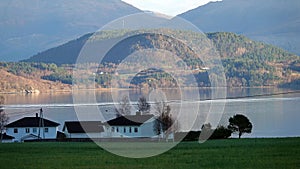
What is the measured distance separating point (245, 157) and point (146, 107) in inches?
2525

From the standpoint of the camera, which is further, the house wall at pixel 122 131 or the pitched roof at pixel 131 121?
the pitched roof at pixel 131 121

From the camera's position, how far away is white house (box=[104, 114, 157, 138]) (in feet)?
198

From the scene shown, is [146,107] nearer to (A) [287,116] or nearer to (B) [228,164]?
(A) [287,116]

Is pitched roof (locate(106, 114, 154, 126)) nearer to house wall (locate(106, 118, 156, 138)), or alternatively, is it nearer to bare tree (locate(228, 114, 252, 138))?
house wall (locate(106, 118, 156, 138))

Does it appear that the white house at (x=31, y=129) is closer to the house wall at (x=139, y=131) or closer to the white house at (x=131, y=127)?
the white house at (x=131, y=127)

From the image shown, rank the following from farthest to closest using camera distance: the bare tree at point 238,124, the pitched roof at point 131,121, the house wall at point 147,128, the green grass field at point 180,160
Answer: the pitched roof at point 131,121 < the house wall at point 147,128 < the bare tree at point 238,124 < the green grass field at point 180,160

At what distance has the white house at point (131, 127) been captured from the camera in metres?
60.4

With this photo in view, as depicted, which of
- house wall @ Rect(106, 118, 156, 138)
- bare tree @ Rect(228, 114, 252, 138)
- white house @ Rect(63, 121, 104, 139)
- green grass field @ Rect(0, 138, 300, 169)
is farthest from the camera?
white house @ Rect(63, 121, 104, 139)

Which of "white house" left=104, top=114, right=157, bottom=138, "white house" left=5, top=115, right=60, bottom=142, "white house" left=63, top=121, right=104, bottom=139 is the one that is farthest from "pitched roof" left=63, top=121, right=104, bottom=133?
"white house" left=5, top=115, right=60, bottom=142

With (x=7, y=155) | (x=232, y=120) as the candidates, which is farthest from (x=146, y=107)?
(x=7, y=155)

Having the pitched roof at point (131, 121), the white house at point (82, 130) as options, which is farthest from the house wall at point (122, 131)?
the white house at point (82, 130)

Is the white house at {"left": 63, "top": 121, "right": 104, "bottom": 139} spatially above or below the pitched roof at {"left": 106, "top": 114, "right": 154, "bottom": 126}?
below

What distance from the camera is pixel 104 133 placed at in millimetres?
62031

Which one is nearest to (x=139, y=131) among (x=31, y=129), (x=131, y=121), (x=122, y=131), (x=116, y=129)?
(x=122, y=131)
